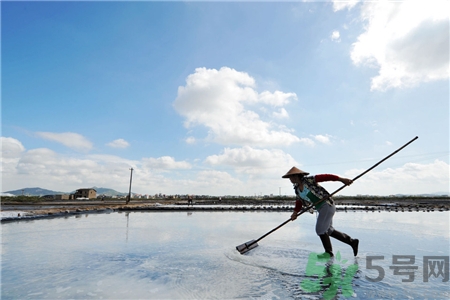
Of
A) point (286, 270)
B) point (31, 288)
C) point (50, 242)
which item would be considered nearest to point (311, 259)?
point (286, 270)

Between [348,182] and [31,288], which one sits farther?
[348,182]

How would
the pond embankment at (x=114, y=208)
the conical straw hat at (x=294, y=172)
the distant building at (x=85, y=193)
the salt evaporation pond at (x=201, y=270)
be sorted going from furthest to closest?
the distant building at (x=85, y=193) < the pond embankment at (x=114, y=208) < the conical straw hat at (x=294, y=172) < the salt evaporation pond at (x=201, y=270)

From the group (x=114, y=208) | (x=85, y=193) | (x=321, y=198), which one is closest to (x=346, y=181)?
(x=321, y=198)

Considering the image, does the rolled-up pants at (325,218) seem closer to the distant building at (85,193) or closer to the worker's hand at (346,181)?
the worker's hand at (346,181)

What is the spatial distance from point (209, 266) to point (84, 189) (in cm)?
6241

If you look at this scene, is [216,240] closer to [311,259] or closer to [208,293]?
[311,259]

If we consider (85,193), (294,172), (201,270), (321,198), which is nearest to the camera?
(201,270)

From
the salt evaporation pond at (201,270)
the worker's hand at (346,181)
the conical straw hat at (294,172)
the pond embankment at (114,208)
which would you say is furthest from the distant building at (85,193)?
the worker's hand at (346,181)

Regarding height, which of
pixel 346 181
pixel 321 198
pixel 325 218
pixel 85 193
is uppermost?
pixel 346 181

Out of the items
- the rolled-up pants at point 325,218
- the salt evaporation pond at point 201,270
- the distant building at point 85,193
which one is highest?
the rolled-up pants at point 325,218

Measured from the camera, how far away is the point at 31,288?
12.3 ft

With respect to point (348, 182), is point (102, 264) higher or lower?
lower

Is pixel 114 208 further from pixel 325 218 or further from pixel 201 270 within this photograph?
pixel 325 218

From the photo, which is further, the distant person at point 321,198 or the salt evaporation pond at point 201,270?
the distant person at point 321,198
